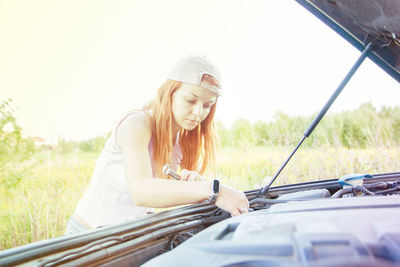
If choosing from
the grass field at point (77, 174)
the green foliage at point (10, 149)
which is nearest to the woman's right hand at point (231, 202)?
the grass field at point (77, 174)

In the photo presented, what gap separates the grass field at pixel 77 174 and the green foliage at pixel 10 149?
8cm

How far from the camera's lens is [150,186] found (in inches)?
40.8

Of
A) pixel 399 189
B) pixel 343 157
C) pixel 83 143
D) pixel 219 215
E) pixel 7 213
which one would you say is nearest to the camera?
pixel 219 215

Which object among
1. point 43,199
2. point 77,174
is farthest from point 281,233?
point 77,174

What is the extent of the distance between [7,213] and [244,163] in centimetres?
A: 254

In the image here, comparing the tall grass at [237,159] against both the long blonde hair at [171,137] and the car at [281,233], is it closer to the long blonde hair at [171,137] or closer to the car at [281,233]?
the long blonde hair at [171,137]

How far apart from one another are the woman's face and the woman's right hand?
0.35 meters

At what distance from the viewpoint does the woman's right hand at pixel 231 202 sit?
40.9 inches

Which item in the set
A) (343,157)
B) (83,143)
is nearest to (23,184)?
(83,143)

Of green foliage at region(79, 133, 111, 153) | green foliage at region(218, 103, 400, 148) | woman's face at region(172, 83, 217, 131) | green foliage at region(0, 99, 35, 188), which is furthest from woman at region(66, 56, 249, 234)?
green foliage at region(218, 103, 400, 148)

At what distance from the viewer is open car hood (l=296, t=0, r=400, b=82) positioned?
1.05m

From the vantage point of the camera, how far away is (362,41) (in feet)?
4.29

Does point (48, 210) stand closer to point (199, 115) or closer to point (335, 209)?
point (199, 115)

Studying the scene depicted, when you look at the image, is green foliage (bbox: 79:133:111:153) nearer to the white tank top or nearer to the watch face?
the white tank top
